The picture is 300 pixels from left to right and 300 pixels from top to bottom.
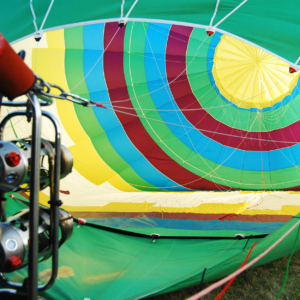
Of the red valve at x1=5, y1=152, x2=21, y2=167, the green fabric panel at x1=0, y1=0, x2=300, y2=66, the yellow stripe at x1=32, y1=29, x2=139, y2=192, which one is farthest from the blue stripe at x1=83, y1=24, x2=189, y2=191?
the red valve at x1=5, y1=152, x2=21, y2=167

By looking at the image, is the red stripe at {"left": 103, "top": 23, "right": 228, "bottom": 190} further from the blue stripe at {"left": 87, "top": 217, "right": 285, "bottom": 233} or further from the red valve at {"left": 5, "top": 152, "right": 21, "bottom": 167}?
the red valve at {"left": 5, "top": 152, "right": 21, "bottom": 167}

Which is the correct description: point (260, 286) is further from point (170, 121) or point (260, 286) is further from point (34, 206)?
point (170, 121)

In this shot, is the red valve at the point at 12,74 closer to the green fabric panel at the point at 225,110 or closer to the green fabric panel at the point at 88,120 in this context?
the green fabric panel at the point at 88,120

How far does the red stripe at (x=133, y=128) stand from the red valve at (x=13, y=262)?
8.39 feet

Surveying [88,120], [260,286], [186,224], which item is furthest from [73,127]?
[260,286]

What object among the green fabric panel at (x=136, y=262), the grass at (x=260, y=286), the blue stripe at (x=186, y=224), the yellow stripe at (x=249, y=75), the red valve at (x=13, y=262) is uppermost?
the yellow stripe at (x=249, y=75)

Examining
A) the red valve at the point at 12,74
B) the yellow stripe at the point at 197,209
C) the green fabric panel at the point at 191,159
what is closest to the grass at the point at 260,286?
the yellow stripe at the point at 197,209

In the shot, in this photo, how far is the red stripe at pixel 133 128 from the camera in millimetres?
3176

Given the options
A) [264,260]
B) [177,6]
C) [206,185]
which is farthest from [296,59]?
[206,185]

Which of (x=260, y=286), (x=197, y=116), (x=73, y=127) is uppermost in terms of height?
(x=197, y=116)

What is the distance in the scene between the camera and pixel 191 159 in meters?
3.73

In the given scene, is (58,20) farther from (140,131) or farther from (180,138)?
(180,138)

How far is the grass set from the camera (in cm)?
168

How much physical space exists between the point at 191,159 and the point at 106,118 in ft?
3.62
